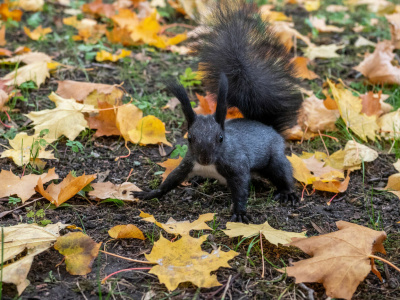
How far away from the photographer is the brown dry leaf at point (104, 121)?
2588mm

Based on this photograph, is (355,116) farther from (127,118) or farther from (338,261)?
(338,261)

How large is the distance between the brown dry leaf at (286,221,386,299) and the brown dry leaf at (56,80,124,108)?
155 centimetres

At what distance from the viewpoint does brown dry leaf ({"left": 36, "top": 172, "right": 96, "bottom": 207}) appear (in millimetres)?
1971

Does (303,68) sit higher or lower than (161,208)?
higher

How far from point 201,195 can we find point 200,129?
392 millimetres

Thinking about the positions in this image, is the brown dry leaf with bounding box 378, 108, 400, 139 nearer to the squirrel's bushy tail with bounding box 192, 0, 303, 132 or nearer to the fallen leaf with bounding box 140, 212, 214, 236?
the squirrel's bushy tail with bounding box 192, 0, 303, 132

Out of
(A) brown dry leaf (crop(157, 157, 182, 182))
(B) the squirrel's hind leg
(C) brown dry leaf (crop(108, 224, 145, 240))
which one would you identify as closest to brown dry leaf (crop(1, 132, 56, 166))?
(A) brown dry leaf (crop(157, 157, 182, 182))

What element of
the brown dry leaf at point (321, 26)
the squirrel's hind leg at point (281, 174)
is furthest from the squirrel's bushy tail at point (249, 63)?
the brown dry leaf at point (321, 26)

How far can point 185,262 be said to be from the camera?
1572 millimetres

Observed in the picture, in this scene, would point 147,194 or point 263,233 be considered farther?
point 147,194

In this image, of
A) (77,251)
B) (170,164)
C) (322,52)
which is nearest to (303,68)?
(322,52)

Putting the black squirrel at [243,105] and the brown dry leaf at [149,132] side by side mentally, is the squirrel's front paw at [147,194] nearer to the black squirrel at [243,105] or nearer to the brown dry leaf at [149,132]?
the black squirrel at [243,105]

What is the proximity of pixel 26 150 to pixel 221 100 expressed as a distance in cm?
99

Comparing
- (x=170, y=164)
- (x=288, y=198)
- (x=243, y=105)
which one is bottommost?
(x=288, y=198)
